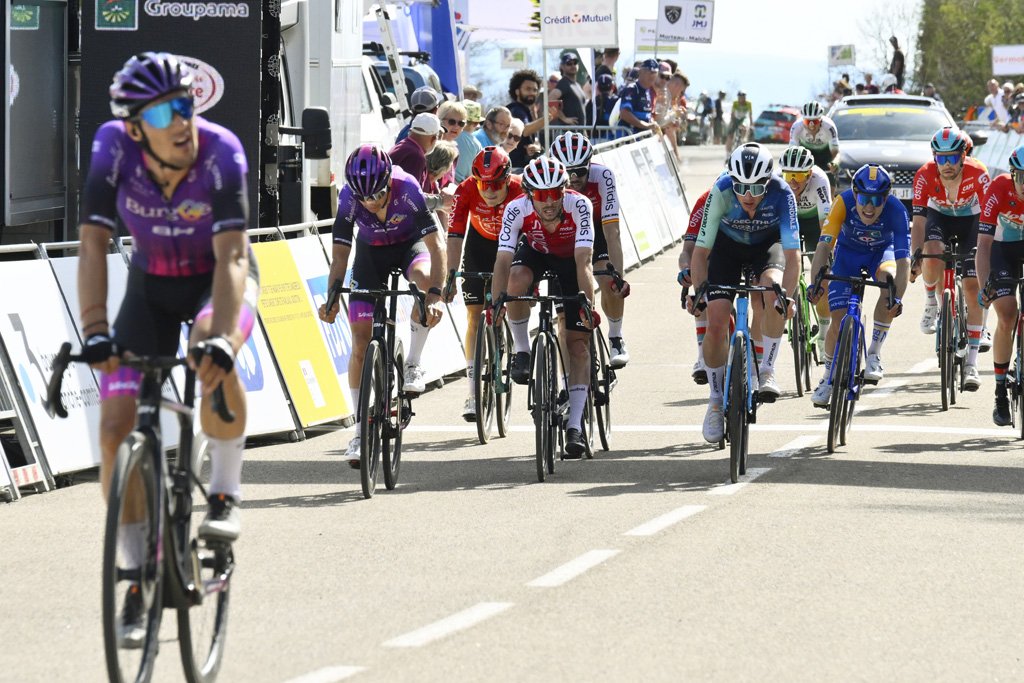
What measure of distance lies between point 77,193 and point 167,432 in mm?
6195

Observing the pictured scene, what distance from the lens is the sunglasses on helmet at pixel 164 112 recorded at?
19.6 ft

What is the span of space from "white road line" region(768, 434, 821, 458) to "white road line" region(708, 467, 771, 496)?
0.60m

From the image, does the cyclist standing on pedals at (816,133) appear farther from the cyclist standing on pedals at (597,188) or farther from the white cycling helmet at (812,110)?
the cyclist standing on pedals at (597,188)

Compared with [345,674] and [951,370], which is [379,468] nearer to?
[345,674]

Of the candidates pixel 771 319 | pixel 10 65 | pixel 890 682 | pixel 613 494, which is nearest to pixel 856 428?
pixel 771 319

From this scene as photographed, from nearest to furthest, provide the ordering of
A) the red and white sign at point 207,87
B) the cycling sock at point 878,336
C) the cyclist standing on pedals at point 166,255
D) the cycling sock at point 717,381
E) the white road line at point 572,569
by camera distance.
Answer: the cyclist standing on pedals at point 166,255
the white road line at point 572,569
the cycling sock at point 717,381
the cycling sock at point 878,336
the red and white sign at point 207,87

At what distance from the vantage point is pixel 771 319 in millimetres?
12180

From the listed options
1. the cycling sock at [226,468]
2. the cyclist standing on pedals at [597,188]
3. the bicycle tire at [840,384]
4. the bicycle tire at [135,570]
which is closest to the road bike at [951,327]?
the bicycle tire at [840,384]

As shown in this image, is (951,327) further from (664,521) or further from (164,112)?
(164,112)

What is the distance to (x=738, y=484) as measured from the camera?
10.7 metres

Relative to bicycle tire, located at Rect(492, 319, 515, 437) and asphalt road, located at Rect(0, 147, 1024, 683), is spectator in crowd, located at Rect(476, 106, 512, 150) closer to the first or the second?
asphalt road, located at Rect(0, 147, 1024, 683)

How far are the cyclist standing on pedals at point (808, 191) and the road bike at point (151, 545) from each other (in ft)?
29.3

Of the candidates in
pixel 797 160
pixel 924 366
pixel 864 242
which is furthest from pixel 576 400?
pixel 924 366

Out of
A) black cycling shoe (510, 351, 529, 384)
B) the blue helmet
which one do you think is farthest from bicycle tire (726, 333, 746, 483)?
the blue helmet
